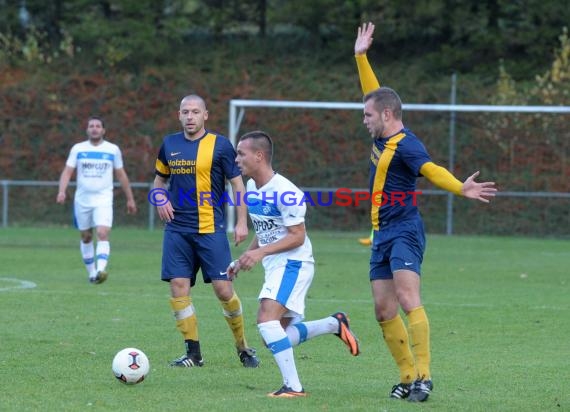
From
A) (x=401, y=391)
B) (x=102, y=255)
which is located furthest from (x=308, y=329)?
(x=102, y=255)

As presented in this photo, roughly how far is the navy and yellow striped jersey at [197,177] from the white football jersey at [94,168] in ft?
19.8

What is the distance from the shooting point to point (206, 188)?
9.19 m

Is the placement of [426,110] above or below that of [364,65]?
below

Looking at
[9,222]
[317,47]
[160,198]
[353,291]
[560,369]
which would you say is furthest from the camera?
[317,47]

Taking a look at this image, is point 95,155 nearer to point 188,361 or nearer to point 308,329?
point 188,361

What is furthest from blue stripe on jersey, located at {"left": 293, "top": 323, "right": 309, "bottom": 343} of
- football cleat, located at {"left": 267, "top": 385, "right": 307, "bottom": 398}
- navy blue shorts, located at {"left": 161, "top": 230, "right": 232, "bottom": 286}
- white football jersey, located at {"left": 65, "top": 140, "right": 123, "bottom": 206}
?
white football jersey, located at {"left": 65, "top": 140, "right": 123, "bottom": 206}

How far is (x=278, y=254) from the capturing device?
24.7 feet

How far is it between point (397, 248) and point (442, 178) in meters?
0.60

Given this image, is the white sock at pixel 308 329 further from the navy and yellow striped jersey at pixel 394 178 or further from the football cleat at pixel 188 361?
the football cleat at pixel 188 361

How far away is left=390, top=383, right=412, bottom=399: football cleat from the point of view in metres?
7.22

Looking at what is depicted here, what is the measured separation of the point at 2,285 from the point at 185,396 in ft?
25.1

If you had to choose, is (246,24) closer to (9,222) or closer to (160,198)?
(9,222)

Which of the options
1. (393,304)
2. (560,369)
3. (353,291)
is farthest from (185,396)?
(353,291)

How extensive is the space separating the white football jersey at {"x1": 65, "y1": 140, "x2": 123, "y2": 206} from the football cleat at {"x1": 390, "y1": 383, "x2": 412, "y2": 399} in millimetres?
8549
